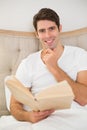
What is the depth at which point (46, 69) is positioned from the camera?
1311 millimetres

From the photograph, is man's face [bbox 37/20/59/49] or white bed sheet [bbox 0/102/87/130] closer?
white bed sheet [bbox 0/102/87/130]

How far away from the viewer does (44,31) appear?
4.55 feet

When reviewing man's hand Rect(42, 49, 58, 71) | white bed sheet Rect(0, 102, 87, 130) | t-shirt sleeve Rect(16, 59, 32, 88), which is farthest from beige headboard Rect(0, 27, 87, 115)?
white bed sheet Rect(0, 102, 87, 130)

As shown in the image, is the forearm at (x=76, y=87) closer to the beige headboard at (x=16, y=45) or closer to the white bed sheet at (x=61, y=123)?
the white bed sheet at (x=61, y=123)

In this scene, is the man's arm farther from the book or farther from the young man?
the book

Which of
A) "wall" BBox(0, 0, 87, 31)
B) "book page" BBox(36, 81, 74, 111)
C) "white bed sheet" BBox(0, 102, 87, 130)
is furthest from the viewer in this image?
"wall" BBox(0, 0, 87, 31)

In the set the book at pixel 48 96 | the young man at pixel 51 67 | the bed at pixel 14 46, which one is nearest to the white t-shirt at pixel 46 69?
the young man at pixel 51 67

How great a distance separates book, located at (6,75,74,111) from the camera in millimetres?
901

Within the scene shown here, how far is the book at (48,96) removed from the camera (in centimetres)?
90

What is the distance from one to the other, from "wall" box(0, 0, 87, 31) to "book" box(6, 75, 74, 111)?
802 mm

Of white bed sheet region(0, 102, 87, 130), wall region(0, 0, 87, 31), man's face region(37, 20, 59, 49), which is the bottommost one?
white bed sheet region(0, 102, 87, 130)

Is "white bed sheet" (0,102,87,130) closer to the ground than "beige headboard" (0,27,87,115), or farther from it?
closer to the ground

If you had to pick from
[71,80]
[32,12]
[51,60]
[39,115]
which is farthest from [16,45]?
[39,115]

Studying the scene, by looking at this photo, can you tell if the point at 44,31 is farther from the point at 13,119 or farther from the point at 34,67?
the point at 13,119
